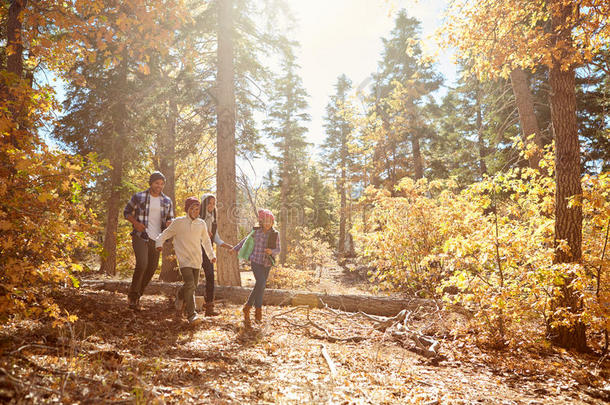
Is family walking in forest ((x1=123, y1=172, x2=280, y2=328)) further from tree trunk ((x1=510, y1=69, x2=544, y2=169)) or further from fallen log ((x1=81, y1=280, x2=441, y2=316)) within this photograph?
tree trunk ((x1=510, y1=69, x2=544, y2=169))

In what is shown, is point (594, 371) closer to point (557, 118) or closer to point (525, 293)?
point (525, 293)

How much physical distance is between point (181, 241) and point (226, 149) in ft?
15.2

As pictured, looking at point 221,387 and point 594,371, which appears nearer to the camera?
point 221,387

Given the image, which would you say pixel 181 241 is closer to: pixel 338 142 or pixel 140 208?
pixel 140 208

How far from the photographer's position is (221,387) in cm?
307

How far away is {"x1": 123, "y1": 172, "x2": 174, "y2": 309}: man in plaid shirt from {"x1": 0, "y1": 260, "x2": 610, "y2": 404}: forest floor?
0.54 meters

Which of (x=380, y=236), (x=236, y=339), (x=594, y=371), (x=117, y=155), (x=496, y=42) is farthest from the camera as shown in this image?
(x=117, y=155)

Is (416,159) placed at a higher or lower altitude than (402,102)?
lower

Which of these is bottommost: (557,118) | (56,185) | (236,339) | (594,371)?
(594,371)

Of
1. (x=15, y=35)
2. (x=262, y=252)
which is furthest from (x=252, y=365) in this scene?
(x=15, y=35)

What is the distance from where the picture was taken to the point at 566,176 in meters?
5.25

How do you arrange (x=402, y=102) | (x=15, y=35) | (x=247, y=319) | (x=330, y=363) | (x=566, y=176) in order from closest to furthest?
(x=330, y=363) < (x=15, y=35) < (x=566, y=176) < (x=247, y=319) < (x=402, y=102)

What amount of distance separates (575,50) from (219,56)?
28.5 ft

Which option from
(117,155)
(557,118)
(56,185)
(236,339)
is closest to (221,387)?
(236,339)
